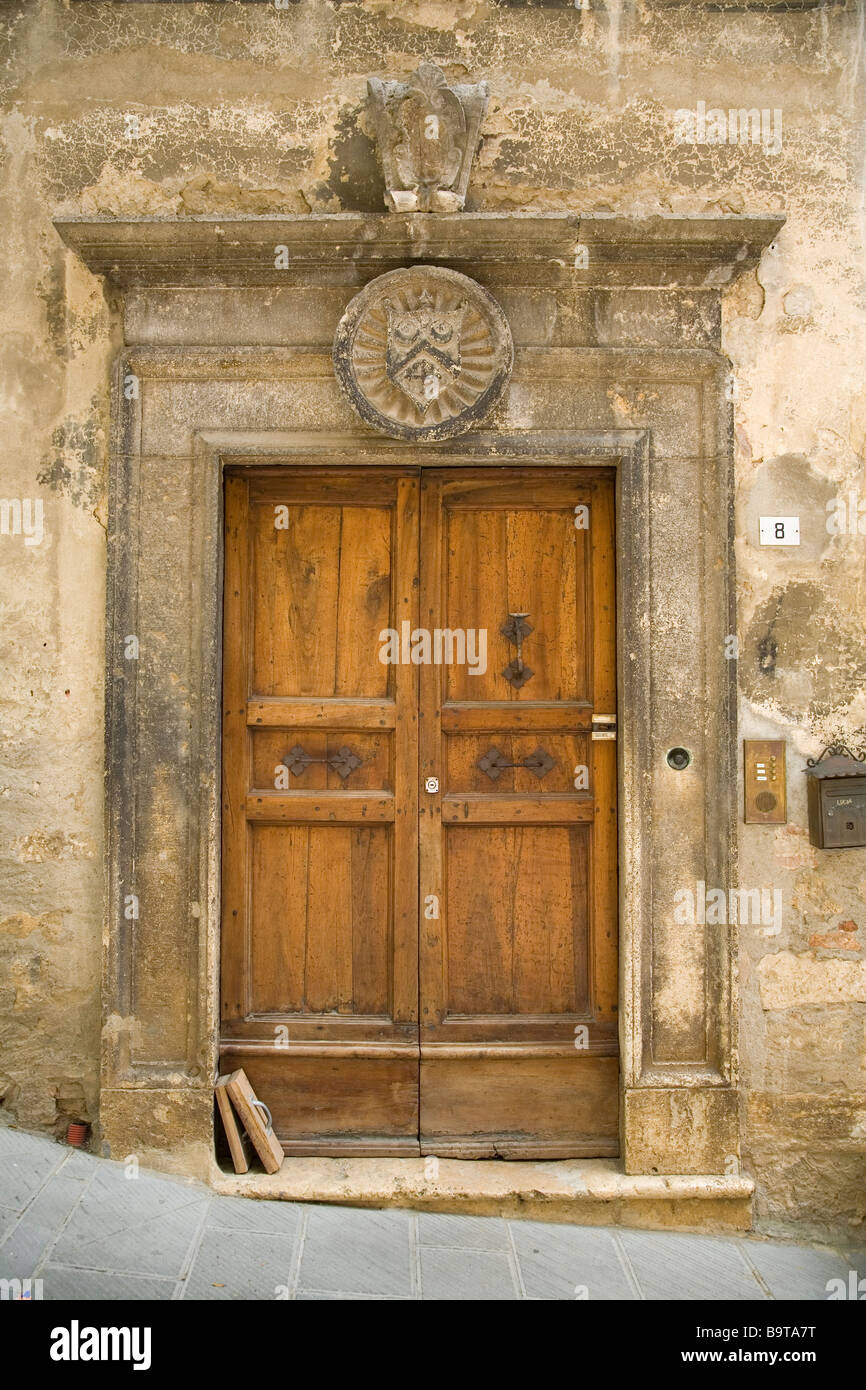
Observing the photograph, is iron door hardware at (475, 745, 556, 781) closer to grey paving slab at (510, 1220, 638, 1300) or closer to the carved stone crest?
grey paving slab at (510, 1220, 638, 1300)

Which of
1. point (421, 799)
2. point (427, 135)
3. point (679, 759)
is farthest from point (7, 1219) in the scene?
point (427, 135)

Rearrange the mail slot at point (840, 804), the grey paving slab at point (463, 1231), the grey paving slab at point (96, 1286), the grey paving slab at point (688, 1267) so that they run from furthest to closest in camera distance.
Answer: the mail slot at point (840, 804)
the grey paving slab at point (463, 1231)
the grey paving slab at point (688, 1267)
the grey paving slab at point (96, 1286)

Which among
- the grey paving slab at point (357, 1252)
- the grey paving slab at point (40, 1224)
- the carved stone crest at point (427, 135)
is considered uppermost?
the carved stone crest at point (427, 135)

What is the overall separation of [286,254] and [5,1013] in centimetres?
274

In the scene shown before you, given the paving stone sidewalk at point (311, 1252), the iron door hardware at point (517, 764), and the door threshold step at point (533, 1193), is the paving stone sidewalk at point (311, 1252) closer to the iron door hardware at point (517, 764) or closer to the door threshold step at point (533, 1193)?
the door threshold step at point (533, 1193)

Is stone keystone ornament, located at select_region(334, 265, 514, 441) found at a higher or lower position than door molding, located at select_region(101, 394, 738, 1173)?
higher

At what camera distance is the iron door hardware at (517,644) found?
3490mm

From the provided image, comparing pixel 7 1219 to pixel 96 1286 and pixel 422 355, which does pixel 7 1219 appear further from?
pixel 422 355

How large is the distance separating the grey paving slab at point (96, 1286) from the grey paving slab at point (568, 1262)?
106cm

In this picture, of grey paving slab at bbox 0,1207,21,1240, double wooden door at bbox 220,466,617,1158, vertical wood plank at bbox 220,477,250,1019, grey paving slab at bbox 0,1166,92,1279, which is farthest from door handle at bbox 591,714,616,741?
grey paving slab at bbox 0,1207,21,1240

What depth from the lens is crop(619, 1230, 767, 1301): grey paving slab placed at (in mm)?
2951

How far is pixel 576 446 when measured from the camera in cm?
333

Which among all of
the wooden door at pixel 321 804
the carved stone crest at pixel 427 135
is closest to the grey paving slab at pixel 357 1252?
the wooden door at pixel 321 804

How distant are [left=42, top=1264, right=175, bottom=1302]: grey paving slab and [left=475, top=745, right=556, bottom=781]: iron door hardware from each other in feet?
5.98
